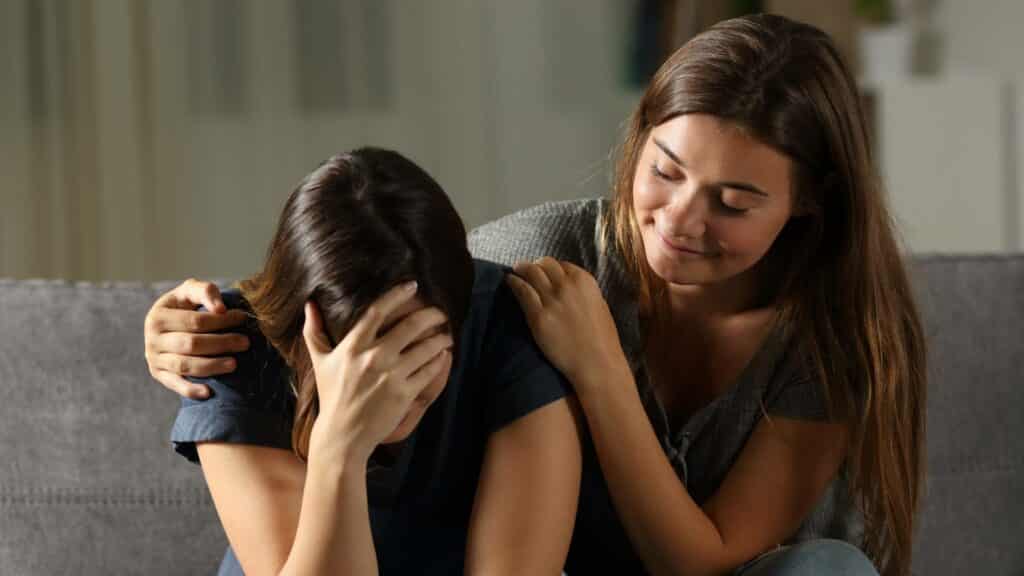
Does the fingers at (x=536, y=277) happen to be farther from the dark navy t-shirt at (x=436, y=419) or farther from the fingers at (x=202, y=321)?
the fingers at (x=202, y=321)

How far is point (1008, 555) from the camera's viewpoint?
72.2 inches

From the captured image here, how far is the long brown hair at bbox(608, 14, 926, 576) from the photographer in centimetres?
143

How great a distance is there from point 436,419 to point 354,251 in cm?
27

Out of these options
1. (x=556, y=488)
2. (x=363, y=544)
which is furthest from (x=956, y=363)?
(x=363, y=544)

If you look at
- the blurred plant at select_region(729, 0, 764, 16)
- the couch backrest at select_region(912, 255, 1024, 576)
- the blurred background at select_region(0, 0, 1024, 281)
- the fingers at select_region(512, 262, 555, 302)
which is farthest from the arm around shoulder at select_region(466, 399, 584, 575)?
the blurred plant at select_region(729, 0, 764, 16)

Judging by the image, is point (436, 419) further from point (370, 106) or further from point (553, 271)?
point (370, 106)

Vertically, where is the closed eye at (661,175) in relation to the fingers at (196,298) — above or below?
above

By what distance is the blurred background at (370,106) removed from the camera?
10.9 feet

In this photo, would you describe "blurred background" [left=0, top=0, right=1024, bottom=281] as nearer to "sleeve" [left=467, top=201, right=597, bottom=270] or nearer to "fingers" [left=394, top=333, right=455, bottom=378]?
"sleeve" [left=467, top=201, right=597, bottom=270]

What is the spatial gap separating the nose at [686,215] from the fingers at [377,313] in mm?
320

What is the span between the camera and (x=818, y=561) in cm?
135

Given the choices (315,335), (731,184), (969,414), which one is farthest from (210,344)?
(969,414)

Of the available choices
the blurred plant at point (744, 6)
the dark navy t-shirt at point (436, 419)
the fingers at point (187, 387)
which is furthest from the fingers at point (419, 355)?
the blurred plant at point (744, 6)

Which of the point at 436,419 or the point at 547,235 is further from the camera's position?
the point at 547,235
